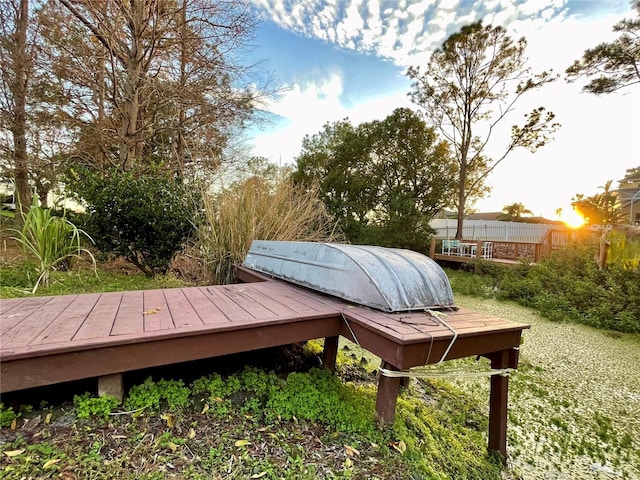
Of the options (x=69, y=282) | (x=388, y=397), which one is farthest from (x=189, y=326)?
(x=69, y=282)

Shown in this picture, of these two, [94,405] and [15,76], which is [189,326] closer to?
[94,405]

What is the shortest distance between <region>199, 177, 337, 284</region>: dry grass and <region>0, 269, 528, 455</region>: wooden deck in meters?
1.78

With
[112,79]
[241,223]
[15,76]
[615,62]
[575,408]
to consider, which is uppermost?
[615,62]

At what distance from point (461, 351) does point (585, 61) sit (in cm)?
839

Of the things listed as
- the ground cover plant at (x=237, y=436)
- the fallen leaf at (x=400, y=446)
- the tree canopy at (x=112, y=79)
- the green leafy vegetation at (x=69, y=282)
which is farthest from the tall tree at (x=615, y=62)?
the green leafy vegetation at (x=69, y=282)

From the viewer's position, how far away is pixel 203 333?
4.97 ft

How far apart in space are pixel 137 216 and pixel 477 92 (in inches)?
423

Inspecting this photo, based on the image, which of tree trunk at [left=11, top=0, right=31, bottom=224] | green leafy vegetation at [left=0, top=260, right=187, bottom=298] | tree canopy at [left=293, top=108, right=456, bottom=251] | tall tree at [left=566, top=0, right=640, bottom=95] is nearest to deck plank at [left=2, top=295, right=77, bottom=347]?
green leafy vegetation at [left=0, top=260, right=187, bottom=298]

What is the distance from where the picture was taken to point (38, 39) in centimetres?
562

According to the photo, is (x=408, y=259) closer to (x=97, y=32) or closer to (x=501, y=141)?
(x=97, y=32)

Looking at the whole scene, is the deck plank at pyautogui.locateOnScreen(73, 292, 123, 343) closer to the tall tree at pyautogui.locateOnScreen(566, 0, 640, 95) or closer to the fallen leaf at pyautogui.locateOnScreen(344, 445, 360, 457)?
the fallen leaf at pyautogui.locateOnScreen(344, 445, 360, 457)

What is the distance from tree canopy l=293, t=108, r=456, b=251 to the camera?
10062 millimetres

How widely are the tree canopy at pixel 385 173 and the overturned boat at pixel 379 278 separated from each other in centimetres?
734

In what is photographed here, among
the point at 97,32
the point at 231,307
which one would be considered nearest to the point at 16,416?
the point at 231,307
